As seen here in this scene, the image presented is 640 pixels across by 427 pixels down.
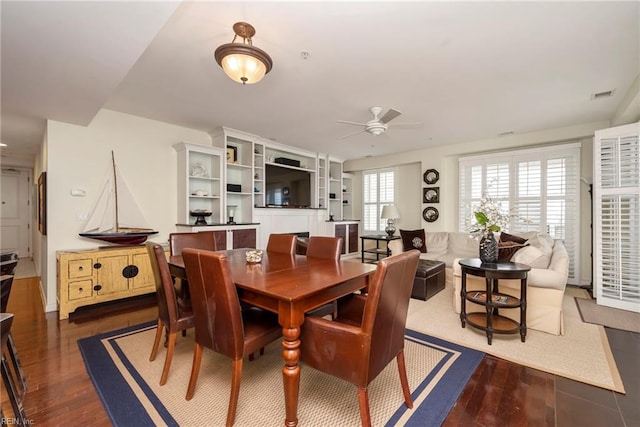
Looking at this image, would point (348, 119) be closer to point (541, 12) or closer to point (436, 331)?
point (541, 12)

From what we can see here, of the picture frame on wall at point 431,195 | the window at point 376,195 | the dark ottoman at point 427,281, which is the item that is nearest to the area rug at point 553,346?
the dark ottoman at point 427,281

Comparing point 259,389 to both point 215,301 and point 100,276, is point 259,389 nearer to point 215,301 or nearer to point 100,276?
point 215,301

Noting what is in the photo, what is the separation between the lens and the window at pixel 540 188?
4.53 m

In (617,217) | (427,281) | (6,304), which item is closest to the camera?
(6,304)

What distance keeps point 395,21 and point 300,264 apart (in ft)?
6.31

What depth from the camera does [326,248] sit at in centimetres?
253

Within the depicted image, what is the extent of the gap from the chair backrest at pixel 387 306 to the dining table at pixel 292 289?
1.05 feet

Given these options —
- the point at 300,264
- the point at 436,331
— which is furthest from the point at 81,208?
the point at 436,331

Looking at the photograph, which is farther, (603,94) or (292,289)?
(603,94)

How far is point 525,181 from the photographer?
496 centimetres

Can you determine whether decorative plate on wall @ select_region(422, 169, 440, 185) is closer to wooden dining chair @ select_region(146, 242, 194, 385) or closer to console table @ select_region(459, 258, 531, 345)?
console table @ select_region(459, 258, 531, 345)

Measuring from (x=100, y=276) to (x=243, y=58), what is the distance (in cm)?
305

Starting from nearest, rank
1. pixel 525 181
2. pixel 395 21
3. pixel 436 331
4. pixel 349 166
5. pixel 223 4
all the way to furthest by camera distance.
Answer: pixel 223 4 < pixel 395 21 < pixel 436 331 < pixel 525 181 < pixel 349 166

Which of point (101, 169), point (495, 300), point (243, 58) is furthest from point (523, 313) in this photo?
point (101, 169)
